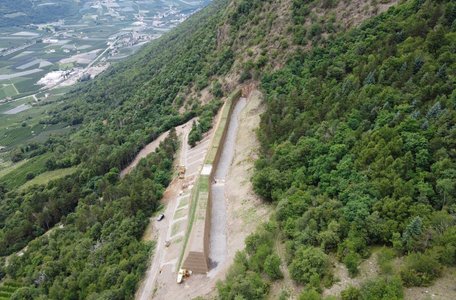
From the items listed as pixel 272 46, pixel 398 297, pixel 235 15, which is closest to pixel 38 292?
pixel 398 297

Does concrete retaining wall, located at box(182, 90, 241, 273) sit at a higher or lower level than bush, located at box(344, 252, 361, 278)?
lower

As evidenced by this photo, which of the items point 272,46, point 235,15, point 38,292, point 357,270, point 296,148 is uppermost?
point 235,15

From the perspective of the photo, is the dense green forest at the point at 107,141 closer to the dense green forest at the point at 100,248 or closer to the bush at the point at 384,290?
the dense green forest at the point at 100,248

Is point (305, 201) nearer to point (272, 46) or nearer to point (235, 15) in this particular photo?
point (272, 46)

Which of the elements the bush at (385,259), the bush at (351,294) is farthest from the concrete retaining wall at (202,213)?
the bush at (385,259)

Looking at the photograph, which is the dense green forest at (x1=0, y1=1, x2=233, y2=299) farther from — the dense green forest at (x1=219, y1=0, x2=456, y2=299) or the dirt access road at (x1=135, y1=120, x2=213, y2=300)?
the dense green forest at (x1=219, y1=0, x2=456, y2=299)

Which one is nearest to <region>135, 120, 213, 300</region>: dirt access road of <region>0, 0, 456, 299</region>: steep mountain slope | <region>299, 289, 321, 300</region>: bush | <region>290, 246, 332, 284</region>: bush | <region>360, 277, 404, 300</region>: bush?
<region>0, 0, 456, 299</region>: steep mountain slope
